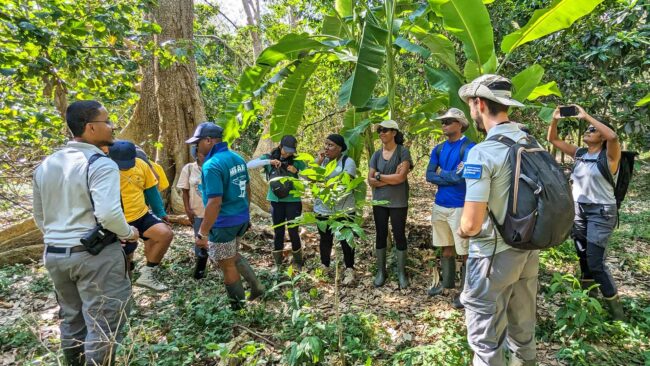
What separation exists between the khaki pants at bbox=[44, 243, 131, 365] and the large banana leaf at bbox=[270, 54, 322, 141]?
259cm

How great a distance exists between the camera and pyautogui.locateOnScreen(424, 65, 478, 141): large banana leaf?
348cm

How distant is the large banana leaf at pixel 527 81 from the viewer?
3.36 m

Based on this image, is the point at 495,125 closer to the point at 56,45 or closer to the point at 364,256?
the point at 364,256

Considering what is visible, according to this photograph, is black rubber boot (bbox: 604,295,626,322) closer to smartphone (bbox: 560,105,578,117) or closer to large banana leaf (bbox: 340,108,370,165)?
smartphone (bbox: 560,105,578,117)

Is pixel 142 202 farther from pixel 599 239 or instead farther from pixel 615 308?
pixel 615 308

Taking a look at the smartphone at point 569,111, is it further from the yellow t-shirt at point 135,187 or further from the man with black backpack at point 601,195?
the yellow t-shirt at point 135,187

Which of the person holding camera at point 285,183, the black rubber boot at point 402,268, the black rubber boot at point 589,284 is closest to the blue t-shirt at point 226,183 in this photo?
the person holding camera at point 285,183

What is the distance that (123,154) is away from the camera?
360 centimetres

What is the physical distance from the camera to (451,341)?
105 inches

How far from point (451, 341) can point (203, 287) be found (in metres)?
2.79

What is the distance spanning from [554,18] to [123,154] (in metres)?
4.16

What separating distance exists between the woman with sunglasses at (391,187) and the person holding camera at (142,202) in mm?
2295

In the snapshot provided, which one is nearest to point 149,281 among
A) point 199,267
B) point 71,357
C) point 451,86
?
point 199,267

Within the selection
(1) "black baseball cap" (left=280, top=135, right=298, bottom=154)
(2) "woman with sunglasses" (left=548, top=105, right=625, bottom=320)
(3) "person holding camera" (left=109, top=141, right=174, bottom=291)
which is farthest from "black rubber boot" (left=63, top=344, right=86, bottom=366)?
(2) "woman with sunglasses" (left=548, top=105, right=625, bottom=320)
